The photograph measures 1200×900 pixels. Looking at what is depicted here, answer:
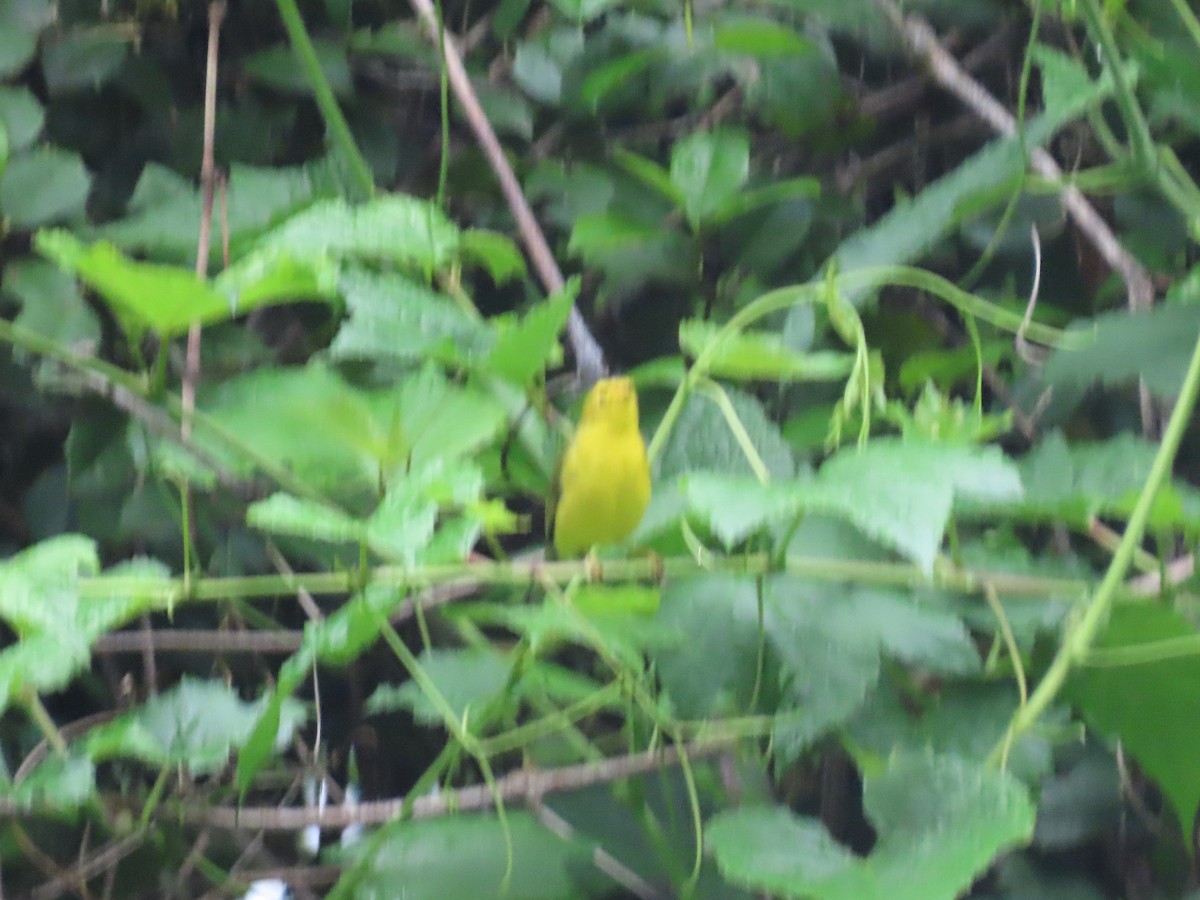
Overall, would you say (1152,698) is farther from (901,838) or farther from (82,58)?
(82,58)

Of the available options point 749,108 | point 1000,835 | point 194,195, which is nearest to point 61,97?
point 194,195

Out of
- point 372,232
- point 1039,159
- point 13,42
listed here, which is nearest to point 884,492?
point 372,232

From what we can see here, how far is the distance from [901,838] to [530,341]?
285 millimetres

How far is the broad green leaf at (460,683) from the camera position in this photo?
25.1 inches

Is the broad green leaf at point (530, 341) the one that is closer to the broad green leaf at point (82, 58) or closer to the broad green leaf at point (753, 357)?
the broad green leaf at point (753, 357)

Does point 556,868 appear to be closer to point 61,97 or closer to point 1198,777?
point 1198,777

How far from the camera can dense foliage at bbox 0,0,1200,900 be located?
486mm

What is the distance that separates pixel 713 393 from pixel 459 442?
0.58 ft

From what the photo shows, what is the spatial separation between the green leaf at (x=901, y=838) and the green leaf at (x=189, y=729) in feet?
1.07

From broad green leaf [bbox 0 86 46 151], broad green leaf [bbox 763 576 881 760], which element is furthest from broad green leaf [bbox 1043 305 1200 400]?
broad green leaf [bbox 0 86 46 151]

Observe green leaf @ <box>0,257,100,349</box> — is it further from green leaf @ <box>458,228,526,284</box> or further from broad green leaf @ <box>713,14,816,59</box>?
broad green leaf @ <box>713,14,816,59</box>

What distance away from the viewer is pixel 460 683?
2.15ft

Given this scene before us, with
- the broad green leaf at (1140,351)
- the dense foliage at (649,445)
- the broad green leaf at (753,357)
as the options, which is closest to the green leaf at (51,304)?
the dense foliage at (649,445)

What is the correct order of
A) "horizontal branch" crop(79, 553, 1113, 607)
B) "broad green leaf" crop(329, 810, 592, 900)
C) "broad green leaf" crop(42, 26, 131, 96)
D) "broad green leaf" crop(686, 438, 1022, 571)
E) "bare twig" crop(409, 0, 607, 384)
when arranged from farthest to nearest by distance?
"broad green leaf" crop(42, 26, 131, 96), "bare twig" crop(409, 0, 607, 384), "broad green leaf" crop(329, 810, 592, 900), "horizontal branch" crop(79, 553, 1113, 607), "broad green leaf" crop(686, 438, 1022, 571)
